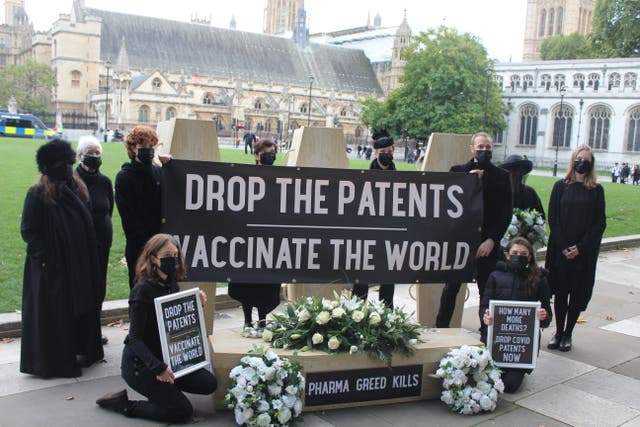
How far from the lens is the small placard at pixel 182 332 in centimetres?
420

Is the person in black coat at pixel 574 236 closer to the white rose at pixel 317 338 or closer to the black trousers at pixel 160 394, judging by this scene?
the white rose at pixel 317 338

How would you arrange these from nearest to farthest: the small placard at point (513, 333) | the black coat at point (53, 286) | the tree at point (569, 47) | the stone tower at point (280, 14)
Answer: the black coat at point (53, 286), the small placard at point (513, 333), the tree at point (569, 47), the stone tower at point (280, 14)

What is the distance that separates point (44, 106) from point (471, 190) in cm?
8177

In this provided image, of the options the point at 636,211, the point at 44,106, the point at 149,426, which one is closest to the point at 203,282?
the point at 149,426

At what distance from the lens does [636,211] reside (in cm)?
1964

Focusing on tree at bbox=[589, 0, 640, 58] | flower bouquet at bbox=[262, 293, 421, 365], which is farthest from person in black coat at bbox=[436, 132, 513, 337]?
tree at bbox=[589, 0, 640, 58]

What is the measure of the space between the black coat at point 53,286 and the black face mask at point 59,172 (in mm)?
92

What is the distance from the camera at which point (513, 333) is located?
5.05 m

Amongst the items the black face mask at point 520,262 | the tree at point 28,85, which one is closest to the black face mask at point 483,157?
the black face mask at point 520,262

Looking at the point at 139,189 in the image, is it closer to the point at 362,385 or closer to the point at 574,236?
the point at 362,385

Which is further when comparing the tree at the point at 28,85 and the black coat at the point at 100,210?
the tree at the point at 28,85

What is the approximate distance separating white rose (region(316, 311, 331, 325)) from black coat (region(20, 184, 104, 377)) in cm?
189

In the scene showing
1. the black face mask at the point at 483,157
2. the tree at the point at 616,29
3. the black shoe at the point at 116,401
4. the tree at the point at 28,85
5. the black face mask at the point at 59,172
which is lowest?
the black shoe at the point at 116,401

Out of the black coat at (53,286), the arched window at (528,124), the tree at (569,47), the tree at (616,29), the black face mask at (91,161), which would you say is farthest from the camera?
the tree at (569,47)
